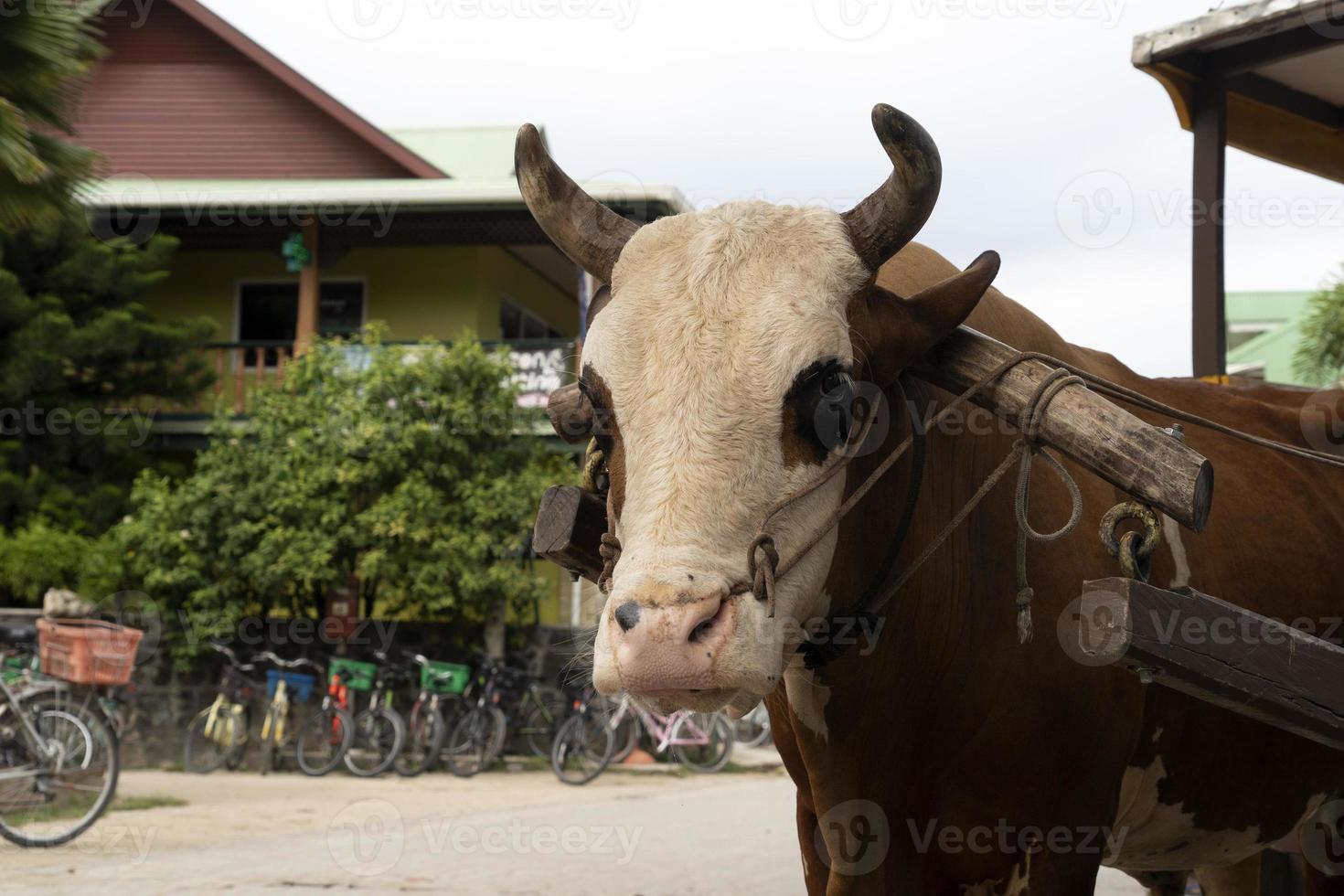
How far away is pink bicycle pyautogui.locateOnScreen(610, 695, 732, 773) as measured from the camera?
14.8 m

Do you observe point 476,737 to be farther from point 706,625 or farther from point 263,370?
point 706,625

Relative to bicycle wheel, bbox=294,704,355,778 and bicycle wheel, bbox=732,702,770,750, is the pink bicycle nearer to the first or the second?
bicycle wheel, bbox=732,702,770,750

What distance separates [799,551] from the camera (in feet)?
7.97

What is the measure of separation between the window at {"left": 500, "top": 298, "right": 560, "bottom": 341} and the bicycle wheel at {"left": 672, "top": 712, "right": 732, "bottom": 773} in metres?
8.23

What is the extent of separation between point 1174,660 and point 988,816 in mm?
678

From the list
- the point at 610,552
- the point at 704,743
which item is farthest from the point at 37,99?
the point at 610,552

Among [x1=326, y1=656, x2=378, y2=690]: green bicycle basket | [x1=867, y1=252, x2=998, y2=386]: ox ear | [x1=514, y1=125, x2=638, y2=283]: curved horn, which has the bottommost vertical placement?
[x1=326, y1=656, x2=378, y2=690]: green bicycle basket

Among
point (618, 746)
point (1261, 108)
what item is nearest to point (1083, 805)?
point (1261, 108)

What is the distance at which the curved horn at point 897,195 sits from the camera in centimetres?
247

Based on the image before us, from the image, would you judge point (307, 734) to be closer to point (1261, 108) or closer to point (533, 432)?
point (533, 432)

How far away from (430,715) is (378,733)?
58 centimetres

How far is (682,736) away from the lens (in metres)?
15.1

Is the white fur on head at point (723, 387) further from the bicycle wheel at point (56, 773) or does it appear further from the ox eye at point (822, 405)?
the bicycle wheel at point (56, 773)

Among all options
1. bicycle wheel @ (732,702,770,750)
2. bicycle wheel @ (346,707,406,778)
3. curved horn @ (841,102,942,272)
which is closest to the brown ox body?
curved horn @ (841,102,942,272)
